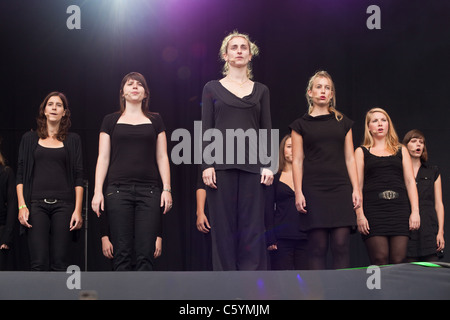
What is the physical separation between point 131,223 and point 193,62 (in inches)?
106

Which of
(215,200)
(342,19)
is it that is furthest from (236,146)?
(342,19)

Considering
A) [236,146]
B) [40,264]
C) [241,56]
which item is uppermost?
[241,56]

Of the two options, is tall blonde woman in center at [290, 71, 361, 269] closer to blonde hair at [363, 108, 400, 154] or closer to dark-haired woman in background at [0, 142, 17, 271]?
blonde hair at [363, 108, 400, 154]

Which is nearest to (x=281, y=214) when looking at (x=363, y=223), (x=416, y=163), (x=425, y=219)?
(x=363, y=223)

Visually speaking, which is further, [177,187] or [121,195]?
[177,187]

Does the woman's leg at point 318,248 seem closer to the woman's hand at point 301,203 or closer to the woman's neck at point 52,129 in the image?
the woman's hand at point 301,203

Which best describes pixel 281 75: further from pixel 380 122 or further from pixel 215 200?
pixel 215 200

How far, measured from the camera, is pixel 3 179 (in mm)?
4527

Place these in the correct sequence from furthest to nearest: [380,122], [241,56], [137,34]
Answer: [137,34]
[380,122]
[241,56]

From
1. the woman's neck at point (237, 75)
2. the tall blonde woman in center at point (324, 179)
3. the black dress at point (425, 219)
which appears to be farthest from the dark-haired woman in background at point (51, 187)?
the black dress at point (425, 219)

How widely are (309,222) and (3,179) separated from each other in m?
2.33

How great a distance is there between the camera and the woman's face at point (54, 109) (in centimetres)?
402

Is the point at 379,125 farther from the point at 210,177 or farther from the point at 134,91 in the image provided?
the point at 134,91

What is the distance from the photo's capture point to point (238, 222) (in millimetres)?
3211
